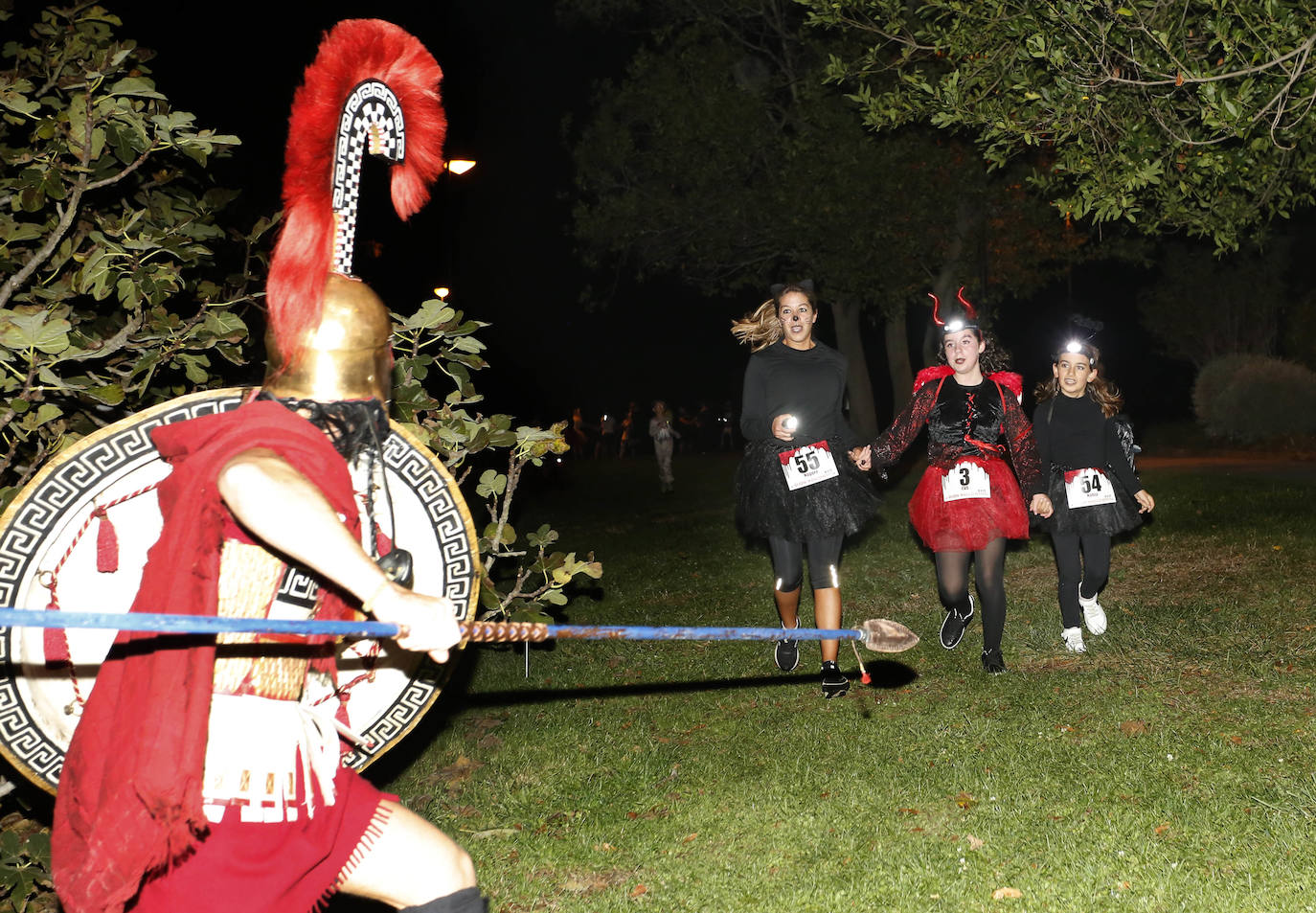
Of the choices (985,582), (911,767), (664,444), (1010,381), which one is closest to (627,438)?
(664,444)

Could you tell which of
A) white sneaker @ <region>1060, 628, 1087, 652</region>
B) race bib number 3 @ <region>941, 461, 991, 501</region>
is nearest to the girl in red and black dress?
race bib number 3 @ <region>941, 461, 991, 501</region>

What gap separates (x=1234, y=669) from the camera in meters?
6.82

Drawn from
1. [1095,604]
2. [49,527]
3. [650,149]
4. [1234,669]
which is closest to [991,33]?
[1095,604]

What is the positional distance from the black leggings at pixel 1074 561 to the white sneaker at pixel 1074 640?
0.05 meters

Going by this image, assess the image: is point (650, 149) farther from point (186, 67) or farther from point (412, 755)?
point (412, 755)

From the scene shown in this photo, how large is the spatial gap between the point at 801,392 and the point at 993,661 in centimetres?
207

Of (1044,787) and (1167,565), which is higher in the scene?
(1167,565)

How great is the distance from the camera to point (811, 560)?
6.84 meters

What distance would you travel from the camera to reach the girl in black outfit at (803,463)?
22.3 ft

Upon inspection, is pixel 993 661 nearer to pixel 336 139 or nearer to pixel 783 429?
pixel 783 429

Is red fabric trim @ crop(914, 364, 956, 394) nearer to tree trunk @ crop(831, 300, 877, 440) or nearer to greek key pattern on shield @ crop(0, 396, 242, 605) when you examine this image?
greek key pattern on shield @ crop(0, 396, 242, 605)

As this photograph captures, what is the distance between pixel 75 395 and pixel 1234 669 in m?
6.30

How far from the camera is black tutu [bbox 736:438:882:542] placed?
22.3ft

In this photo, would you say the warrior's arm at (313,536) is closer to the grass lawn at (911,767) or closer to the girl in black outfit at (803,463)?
the grass lawn at (911,767)
